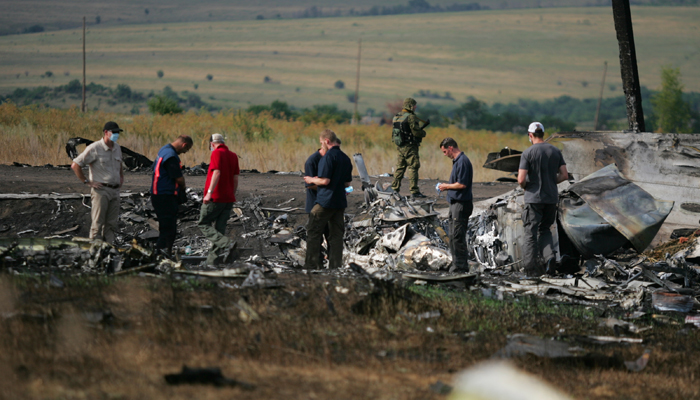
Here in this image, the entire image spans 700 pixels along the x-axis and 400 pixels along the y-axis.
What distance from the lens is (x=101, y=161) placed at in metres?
7.91

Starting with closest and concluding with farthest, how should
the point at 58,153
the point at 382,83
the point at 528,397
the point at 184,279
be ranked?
the point at 528,397 → the point at 184,279 → the point at 58,153 → the point at 382,83

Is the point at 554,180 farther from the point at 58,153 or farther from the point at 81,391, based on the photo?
the point at 58,153

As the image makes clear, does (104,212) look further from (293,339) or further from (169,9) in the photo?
(169,9)

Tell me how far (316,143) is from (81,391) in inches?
695

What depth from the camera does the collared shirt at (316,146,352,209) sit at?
756 cm

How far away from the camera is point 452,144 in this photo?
8320 mm

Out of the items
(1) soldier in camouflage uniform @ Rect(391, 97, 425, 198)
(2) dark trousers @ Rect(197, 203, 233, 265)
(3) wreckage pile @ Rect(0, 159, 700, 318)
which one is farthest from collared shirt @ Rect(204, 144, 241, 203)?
(1) soldier in camouflage uniform @ Rect(391, 97, 425, 198)

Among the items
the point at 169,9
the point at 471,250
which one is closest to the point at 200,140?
the point at 471,250

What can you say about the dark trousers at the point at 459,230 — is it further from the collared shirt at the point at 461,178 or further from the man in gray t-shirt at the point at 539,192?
the man in gray t-shirt at the point at 539,192

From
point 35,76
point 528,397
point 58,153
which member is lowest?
point 528,397

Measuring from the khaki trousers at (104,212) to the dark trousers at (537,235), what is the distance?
519 centimetres

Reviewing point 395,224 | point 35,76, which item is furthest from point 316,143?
point 35,76

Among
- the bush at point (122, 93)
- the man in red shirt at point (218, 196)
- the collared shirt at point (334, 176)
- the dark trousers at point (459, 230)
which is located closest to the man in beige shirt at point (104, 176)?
the man in red shirt at point (218, 196)

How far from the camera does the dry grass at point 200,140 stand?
16172 mm
